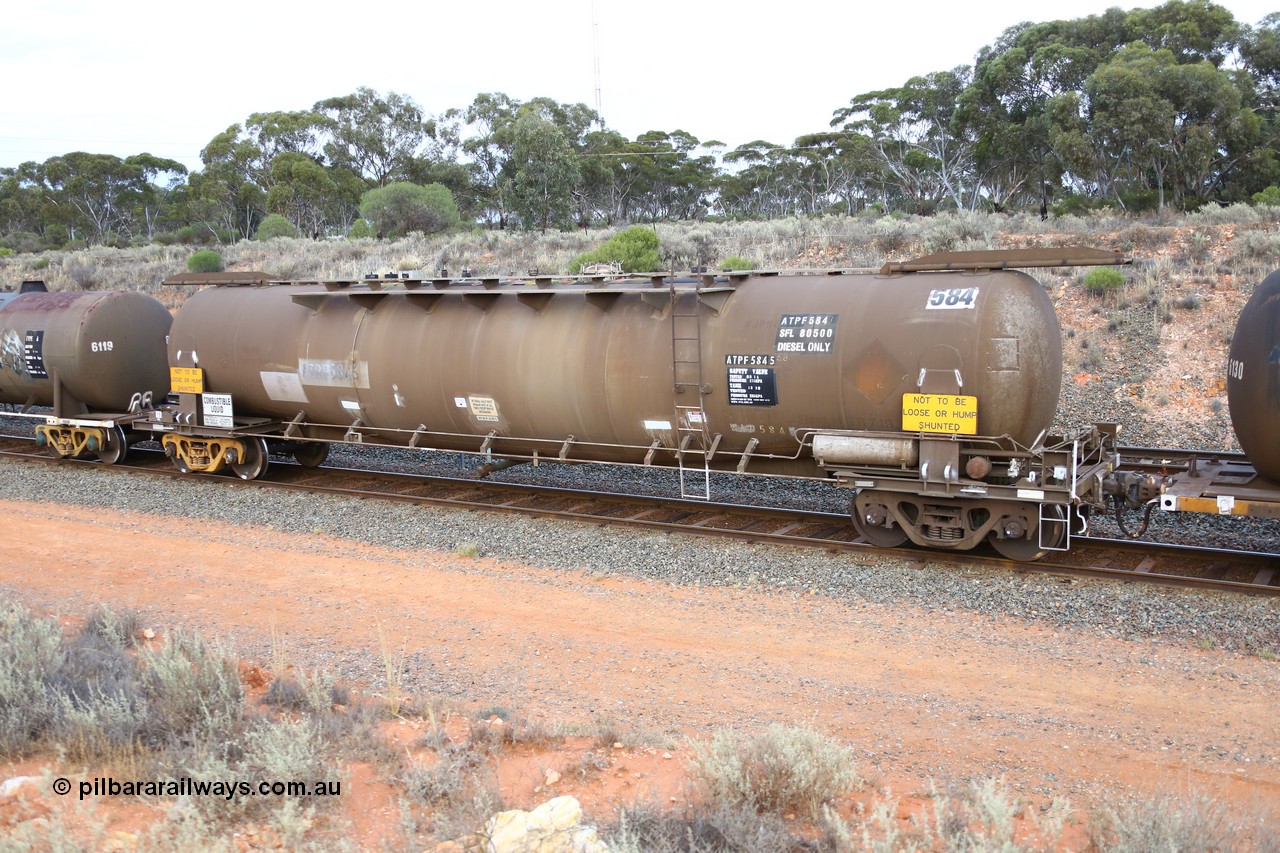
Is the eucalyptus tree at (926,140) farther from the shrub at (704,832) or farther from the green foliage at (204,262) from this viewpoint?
the shrub at (704,832)

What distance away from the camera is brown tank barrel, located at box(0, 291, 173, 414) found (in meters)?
18.4

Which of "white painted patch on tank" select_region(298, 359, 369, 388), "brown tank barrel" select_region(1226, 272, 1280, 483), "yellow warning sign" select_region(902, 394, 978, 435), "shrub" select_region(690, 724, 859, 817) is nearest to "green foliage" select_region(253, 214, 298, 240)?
"white painted patch on tank" select_region(298, 359, 369, 388)

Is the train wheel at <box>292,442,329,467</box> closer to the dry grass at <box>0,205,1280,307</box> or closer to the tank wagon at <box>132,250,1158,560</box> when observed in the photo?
the tank wagon at <box>132,250,1158,560</box>

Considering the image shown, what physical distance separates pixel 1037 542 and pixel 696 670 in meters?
4.78

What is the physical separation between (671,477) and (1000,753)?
31.5 feet

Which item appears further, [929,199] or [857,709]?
[929,199]

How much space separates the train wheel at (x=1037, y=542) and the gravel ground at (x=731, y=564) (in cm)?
37

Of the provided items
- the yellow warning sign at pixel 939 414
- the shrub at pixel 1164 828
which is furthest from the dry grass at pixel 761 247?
the shrub at pixel 1164 828

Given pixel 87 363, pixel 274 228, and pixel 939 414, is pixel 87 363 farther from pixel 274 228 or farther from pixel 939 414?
pixel 274 228

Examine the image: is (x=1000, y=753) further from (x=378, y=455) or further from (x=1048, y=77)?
(x=1048, y=77)

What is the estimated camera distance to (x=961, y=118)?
1639 inches

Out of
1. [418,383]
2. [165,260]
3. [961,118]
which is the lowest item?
[418,383]

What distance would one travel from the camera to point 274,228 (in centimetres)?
5203

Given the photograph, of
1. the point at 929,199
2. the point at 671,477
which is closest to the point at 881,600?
the point at 671,477
